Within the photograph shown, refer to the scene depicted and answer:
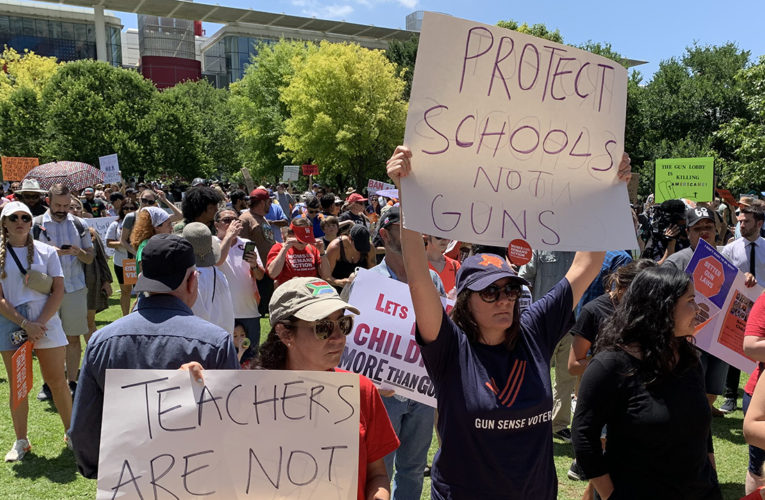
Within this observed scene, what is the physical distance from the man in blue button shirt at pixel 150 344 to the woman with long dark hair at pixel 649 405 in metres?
1.55

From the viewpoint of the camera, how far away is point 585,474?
107 inches

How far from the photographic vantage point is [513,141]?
8.29ft

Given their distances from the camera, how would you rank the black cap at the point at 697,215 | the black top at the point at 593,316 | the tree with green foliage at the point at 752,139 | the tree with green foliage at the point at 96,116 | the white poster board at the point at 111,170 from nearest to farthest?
the black top at the point at 593,316, the black cap at the point at 697,215, the white poster board at the point at 111,170, the tree with green foliage at the point at 752,139, the tree with green foliage at the point at 96,116

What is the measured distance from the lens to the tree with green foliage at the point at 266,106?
146 ft

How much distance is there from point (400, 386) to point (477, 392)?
1303 millimetres

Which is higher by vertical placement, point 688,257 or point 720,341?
point 688,257

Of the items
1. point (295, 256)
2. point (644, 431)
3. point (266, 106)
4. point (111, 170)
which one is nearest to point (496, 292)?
point (644, 431)

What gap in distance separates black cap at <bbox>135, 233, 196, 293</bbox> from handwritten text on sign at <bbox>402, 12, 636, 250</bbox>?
1.04 metres

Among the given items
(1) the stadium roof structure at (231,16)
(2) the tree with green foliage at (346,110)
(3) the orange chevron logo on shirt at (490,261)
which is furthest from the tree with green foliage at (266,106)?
(3) the orange chevron logo on shirt at (490,261)

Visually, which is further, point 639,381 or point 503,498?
point 639,381

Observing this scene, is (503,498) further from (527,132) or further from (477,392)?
(527,132)

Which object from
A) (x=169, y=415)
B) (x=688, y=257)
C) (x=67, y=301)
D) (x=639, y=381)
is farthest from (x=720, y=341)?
(x=67, y=301)

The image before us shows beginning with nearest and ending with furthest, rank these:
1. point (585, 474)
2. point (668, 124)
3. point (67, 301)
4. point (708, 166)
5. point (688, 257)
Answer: point (585, 474) → point (688, 257) → point (67, 301) → point (708, 166) → point (668, 124)

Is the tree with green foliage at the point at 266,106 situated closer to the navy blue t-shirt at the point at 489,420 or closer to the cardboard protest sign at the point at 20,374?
the cardboard protest sign at the point at 20,374
